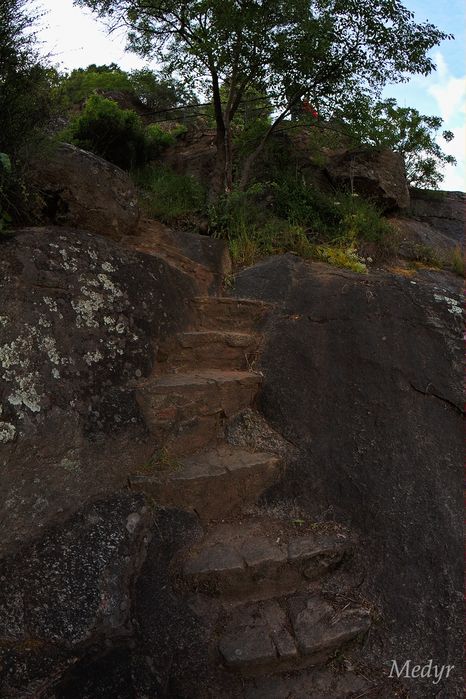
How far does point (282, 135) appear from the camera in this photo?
6.64 metres

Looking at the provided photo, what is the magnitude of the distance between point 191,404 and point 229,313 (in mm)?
1062

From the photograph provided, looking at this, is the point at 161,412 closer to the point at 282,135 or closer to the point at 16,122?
the point at 16,122

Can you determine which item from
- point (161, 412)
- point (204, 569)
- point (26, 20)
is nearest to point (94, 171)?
point (26, 20)

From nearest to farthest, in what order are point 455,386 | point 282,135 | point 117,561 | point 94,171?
point 117,561, point 455,386, point 94,171, point 282,135

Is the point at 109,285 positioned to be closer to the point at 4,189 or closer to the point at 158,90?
the point at 4,189

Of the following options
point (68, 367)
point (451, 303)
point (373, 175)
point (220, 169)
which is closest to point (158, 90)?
point (220, 169)

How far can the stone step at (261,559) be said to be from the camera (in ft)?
8.33

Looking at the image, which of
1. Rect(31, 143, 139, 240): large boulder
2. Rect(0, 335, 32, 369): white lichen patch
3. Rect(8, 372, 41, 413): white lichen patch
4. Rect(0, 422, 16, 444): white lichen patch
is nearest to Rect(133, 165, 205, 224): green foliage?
Rect(31, 143, 139, 240): large boulder

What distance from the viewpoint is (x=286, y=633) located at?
2.42 metres

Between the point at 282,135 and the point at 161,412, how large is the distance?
4.91 meters

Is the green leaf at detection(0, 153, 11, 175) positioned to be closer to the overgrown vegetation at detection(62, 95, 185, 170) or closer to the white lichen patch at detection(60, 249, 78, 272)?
the white lichen patch at detection(60, 249, 78, 272)

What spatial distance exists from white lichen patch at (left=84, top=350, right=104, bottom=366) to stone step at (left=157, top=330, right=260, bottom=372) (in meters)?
0.67

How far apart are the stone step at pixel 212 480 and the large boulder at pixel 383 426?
0.16 meters

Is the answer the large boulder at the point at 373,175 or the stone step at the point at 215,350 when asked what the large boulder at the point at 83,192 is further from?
the large boulder at the point at 373,175
